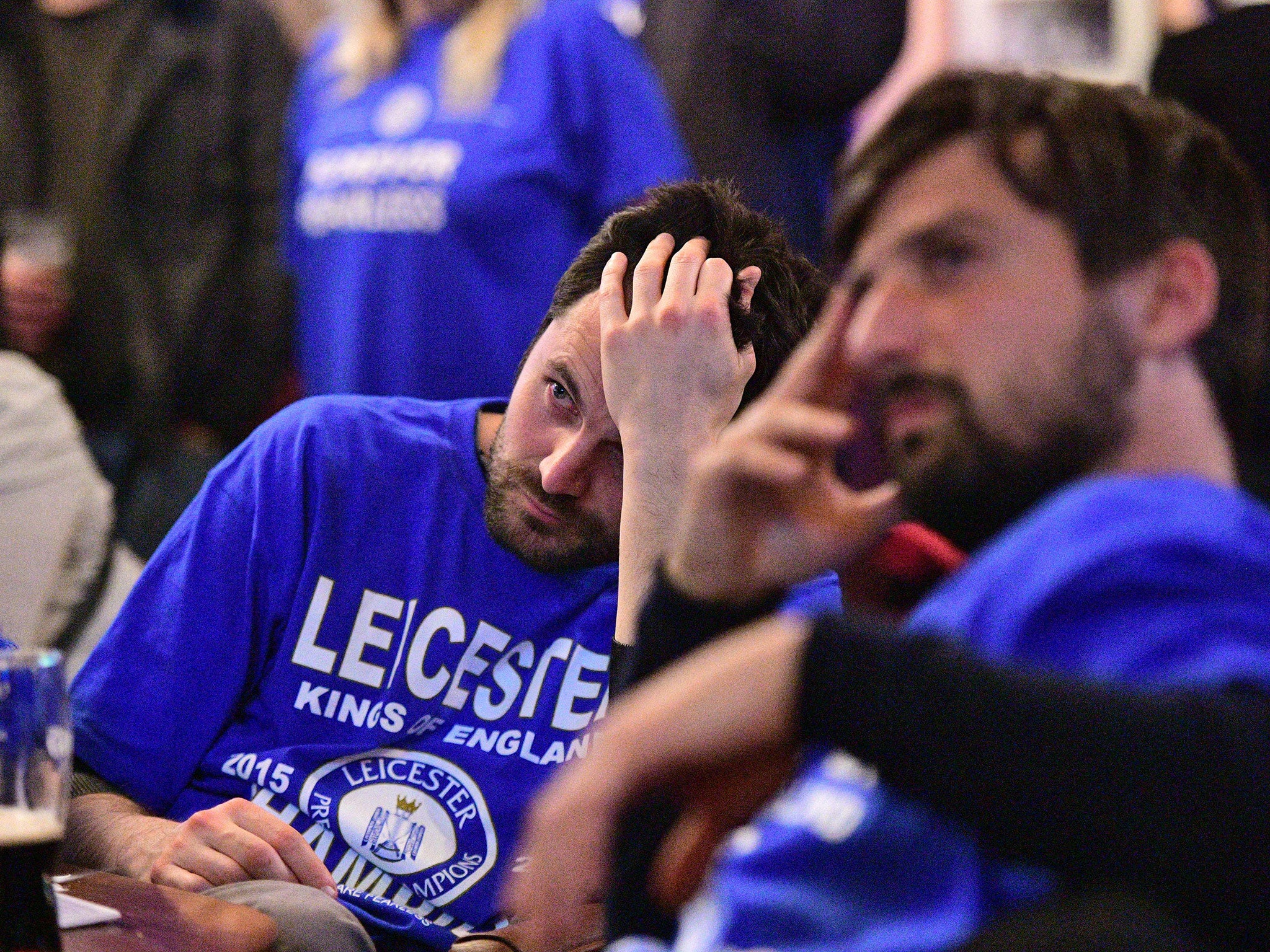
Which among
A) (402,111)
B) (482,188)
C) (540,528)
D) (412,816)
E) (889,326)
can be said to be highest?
(889,326)

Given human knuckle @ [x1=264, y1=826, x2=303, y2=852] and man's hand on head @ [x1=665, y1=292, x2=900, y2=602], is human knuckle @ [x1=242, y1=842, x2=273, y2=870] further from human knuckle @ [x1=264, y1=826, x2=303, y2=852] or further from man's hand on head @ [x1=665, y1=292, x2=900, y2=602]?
man's hand on head @ [x1=665, y1=292, x2=900, y2=602]

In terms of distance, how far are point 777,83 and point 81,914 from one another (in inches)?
69.8

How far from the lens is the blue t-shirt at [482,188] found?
103 inches

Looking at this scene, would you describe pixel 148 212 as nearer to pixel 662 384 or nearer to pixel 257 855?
pixel 662 384

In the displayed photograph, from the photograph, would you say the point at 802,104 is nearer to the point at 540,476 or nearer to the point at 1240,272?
the point at 540,476

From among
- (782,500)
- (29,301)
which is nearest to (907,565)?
(782,500)

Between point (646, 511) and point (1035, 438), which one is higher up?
point (1035, 438)

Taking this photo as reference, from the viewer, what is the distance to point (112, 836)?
153cm

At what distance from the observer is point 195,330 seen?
303cm

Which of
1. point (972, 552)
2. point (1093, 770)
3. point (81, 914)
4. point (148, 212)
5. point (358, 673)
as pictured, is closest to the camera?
point (1093, 770)

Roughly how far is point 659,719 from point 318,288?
2.12m

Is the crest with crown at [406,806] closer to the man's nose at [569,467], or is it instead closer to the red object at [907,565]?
the man's nose at [569,467]

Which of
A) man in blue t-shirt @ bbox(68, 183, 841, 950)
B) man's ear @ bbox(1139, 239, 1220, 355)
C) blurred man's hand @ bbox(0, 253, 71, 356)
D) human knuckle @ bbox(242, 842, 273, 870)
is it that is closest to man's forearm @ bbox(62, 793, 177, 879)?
man in blue t-shirt @ bbox(68, 183, 841, 950)

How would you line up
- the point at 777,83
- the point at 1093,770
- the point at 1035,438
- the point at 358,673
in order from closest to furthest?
the point at 1093,770 < the point at 1035,438 < the point at 358,673 < the point at 777,83
